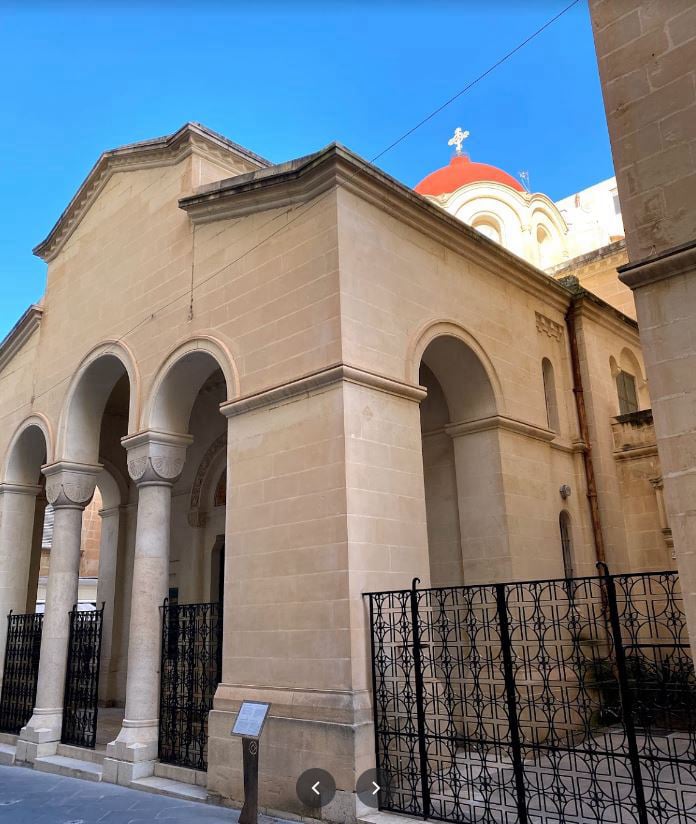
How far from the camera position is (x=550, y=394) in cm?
1130

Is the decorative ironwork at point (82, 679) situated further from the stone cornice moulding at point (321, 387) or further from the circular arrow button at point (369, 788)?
the circular arrow button at point (369, 788)

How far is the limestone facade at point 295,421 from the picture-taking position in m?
7.29

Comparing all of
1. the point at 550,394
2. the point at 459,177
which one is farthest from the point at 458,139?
the point at 550,394

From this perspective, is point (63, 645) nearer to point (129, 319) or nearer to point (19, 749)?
point (19, 749)

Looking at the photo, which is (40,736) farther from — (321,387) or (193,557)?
(321,387)

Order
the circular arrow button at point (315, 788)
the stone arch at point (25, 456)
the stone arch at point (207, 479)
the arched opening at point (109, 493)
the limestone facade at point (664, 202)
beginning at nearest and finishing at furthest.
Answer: the limestone facade at point (664, 202), the circular arrow button at point (315, 788), the arched opening at point (109, 493), the stone arch at point (25, 456), the stone arch at point (207, 479)

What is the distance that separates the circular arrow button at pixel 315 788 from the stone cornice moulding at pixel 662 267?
4.95 meters

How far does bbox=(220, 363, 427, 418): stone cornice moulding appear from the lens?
7.44 metres

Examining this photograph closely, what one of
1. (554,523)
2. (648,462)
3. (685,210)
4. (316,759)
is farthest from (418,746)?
(648,462)

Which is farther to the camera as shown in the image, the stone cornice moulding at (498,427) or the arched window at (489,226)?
the arched window at (489,226)

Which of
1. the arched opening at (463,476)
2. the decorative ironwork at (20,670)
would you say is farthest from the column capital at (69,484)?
the arched opening at (463,476)

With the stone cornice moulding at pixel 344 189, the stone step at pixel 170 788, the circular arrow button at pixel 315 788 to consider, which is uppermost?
the stone cornice moulding at pixel 344 189

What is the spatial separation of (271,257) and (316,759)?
5.43 m

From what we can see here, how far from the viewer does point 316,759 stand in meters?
6.64
